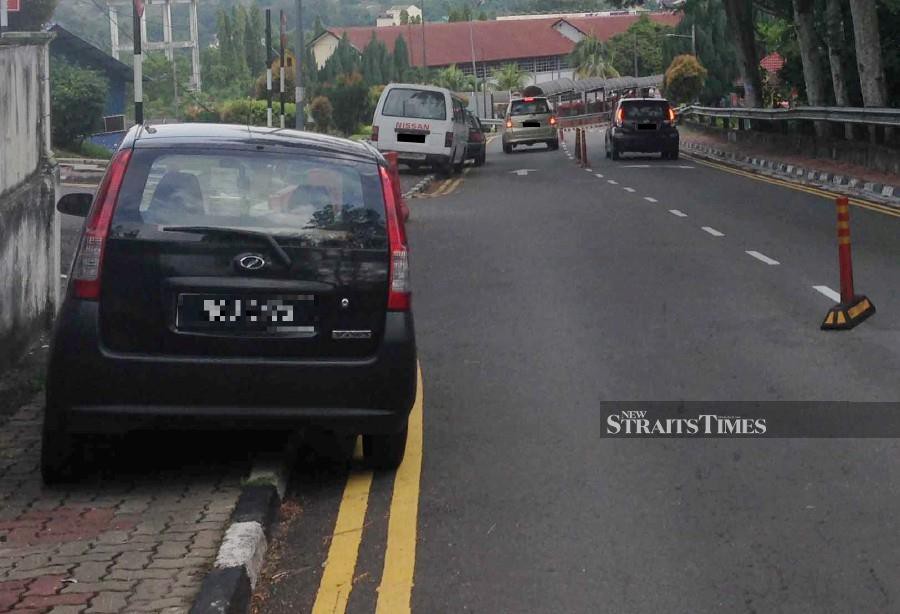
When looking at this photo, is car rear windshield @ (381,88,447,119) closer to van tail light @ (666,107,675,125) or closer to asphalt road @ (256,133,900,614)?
van tail light @ (666,107,675,125)

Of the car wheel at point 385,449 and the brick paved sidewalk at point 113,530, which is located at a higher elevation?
the car wheel at point 385,449

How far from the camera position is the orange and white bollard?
11656 mm

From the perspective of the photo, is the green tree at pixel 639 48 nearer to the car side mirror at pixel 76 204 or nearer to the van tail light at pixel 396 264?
the car side mirror at pixel 76 204

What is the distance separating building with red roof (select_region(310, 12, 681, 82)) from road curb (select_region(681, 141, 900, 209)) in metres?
97.3

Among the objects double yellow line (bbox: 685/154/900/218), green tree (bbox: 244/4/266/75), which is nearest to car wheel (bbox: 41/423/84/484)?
double yellow line (bbox: 685/154/900/218)

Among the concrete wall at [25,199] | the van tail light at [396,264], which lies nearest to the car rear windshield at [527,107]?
the concrete wall at [25,199]

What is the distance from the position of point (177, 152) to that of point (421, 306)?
6373mm

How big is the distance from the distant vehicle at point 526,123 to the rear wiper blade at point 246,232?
143 feet

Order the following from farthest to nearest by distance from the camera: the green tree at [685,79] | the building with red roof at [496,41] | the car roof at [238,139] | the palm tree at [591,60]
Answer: the building with red roof at [496,41]
the palm tree at [591,60]
the green tree at [685,79]
the car roof at [238,139]

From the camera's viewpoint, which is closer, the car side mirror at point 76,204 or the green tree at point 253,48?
the car side mirror at point 76,204

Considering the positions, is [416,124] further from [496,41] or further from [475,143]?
[496,41]

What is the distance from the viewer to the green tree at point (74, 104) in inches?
1711

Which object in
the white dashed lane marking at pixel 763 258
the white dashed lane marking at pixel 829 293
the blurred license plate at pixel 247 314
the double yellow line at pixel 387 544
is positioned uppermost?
the blurred license plate at pixel 247 314

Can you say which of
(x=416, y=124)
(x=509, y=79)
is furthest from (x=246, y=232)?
(x=509, y=79)
